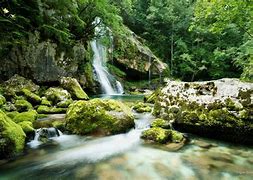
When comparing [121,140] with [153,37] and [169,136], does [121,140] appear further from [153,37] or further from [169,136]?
[153,37]

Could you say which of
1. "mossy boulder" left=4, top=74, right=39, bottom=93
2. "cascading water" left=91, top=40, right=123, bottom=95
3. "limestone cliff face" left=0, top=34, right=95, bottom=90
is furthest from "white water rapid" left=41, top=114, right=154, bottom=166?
"cascading water" left=91, top=40, right=123, bottom=95

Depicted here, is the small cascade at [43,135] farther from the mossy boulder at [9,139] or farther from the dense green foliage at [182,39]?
the dense green foliage at [182,39]

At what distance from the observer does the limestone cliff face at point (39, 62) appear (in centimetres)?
1284

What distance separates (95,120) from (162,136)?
6.73 ft

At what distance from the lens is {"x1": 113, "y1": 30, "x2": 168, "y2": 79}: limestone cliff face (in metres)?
23.1

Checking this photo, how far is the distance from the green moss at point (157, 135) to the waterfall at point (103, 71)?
38.7 ft

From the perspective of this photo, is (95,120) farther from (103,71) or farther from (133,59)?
(133,59)

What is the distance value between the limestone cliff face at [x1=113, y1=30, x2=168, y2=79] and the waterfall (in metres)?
1.04

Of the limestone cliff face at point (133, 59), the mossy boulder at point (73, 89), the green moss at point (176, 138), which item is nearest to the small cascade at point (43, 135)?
the green moss at point (176, 138)

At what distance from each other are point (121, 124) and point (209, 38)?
2405 centimetres

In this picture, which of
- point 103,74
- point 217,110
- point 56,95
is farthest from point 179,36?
point 217,110

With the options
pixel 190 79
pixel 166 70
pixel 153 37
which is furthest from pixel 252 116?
pixel 153 37

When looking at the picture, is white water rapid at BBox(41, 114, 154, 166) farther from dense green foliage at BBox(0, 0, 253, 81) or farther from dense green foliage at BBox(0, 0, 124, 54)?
dense green foliage at BBox(0, 0, 253, 81)

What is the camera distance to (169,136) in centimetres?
654
